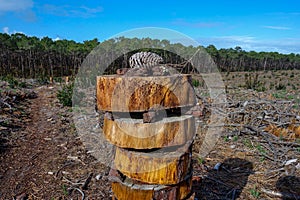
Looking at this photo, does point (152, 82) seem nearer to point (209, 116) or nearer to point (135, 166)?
point (135, 166)

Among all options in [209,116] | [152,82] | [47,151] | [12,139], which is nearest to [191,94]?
[152,82]

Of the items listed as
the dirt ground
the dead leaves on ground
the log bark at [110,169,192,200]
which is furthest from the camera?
the dead leaves on ground

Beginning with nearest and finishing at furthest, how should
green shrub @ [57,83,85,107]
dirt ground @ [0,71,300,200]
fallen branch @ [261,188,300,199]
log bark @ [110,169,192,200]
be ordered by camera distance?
log bark @ [110,169,192,200]
fallen branch @ [261,188,300,199]
dirt ground @ [0,71,300,200]
green shrub @ [57,83,85,107]

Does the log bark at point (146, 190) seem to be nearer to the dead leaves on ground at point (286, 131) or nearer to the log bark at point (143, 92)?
the log bark at point (143, 92)

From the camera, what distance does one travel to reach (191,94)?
1341mm

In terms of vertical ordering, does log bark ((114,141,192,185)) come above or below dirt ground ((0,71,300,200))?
above

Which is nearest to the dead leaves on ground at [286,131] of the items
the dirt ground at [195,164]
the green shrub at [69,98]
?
the dirt ground at [195,164]

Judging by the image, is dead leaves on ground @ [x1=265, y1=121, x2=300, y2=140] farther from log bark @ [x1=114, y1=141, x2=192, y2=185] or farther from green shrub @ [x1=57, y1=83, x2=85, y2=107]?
green shrub @ [x1=57, y1=83, x2=85, y2=107]

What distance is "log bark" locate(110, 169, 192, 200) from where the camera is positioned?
4.39 feet

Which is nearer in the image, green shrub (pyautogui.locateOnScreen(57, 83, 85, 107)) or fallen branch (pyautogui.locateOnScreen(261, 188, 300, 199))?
fallen branch (pyautogui.locateOnScreen(261, 188, 300, 199))

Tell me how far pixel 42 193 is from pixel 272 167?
3012mm

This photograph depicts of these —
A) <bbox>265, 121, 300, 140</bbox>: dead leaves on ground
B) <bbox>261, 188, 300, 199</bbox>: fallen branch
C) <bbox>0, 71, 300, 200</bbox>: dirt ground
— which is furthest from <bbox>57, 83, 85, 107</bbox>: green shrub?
<bbox>261, 188, 300, 199</bbox>: fallen branch

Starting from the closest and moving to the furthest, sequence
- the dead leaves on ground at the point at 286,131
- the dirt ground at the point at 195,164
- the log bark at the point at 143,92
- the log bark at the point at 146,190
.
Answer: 1. the log bark at the point at 143,92
2. the log bark at the point at 146,190
3. the dirt ground at the point at 195,164
4. the dead leaves on ground at the point at 286,131

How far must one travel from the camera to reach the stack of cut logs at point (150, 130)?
49.1 inches
